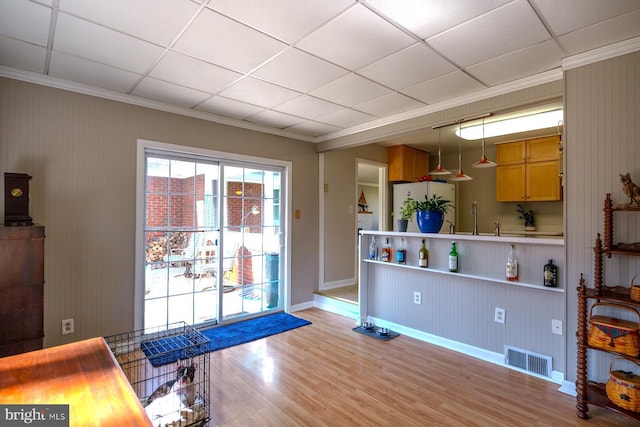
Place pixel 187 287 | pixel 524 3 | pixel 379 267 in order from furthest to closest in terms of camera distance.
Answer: pixel 379 267 → pixel 187 287 → pixel 524 3

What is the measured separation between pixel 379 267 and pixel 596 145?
91.4 inches

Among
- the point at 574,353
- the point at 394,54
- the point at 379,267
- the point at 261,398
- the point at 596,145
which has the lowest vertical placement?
the point at 261,398

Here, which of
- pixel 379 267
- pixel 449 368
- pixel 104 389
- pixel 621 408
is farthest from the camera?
pixel 379 267

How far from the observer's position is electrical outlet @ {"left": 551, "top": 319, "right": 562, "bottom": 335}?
258 cm

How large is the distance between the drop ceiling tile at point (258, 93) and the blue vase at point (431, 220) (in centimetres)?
175

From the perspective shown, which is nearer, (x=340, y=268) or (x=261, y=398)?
(x=261, y=398)

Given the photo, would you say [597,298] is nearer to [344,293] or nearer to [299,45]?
[299,45]

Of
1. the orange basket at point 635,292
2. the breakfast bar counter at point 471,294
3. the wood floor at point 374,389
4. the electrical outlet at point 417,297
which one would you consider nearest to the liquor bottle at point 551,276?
the breakfast bar counter at point 471,294

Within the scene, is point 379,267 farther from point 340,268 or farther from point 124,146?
point 124,146

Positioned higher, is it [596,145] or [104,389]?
[596,145]

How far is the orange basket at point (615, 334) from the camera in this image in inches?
79.0

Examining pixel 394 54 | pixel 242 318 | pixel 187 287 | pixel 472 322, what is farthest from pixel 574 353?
pixel 187 287

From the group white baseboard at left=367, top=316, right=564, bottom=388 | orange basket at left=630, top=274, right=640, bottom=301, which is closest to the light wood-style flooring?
white baseboard at left=367, top=316, right=564, bottom=388

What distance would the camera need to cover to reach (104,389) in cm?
99
